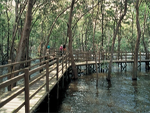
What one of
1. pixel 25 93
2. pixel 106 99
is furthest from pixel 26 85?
pixel 106 99

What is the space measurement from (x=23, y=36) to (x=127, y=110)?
601 cm

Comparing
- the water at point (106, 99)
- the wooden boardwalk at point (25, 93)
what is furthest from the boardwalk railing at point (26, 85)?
the water at point (106, 99)

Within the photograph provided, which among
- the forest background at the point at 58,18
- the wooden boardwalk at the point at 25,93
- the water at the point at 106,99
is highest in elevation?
the forest background at the point at 58,18

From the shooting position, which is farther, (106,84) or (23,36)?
(106,84)

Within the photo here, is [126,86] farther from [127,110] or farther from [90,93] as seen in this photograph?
[127,110]

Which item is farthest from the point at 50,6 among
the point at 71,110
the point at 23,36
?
the point at 71,110

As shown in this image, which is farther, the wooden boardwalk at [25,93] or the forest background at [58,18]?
the forest background at [58,18]

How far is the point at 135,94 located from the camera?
10516 millimetres

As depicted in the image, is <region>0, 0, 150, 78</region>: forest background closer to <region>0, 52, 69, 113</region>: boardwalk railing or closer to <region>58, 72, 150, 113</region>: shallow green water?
<region>0, 52, 69, 113</region>: boardwalk railing

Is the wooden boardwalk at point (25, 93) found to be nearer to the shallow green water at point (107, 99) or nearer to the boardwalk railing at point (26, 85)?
the boardwalk railing at point (26, 85)

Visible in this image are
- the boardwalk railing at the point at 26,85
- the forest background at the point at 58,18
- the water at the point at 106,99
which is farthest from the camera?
the forest background at the point at 58,18

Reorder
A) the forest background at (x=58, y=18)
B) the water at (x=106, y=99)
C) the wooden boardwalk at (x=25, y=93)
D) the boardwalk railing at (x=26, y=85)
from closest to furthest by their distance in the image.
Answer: the boardwalk railing at (x=26, y=85) < the wooden boardwalk at (x=25, y=93) < the water at (x=106, y=99) < the forest background at (x=58, y=18)

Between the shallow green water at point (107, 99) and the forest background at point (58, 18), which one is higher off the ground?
the forest background at point (58, 18)

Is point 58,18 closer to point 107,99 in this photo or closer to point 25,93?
point 107,99
